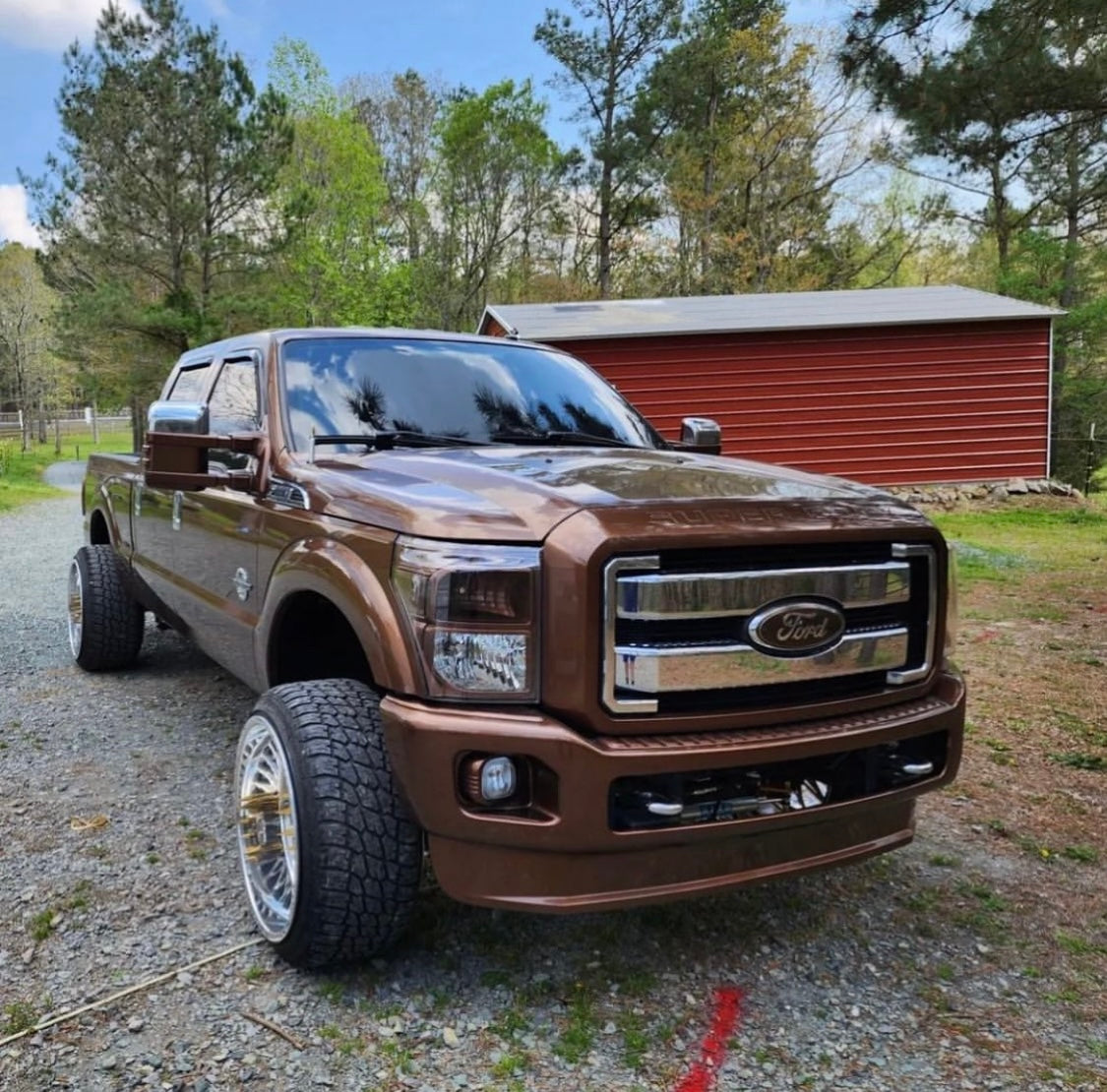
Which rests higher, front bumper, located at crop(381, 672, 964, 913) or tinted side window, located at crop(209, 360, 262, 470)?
tinted side window, located at crop(209, 360, 262, 470)

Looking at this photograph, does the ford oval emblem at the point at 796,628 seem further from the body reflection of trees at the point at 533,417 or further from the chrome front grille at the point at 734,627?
the body reflection of trees at the point at 533,417

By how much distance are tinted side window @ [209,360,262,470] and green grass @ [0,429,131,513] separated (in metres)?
14.5

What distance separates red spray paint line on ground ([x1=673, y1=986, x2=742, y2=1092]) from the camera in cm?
205

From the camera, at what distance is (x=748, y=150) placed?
28.6 metres

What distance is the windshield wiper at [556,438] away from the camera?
3.29 metres

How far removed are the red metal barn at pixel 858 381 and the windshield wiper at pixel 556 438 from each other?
1083 centimetres

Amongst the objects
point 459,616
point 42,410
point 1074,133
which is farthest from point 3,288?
point 459,616

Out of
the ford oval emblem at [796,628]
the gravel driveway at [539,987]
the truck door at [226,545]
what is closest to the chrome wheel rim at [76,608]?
the truck door at [226,545]

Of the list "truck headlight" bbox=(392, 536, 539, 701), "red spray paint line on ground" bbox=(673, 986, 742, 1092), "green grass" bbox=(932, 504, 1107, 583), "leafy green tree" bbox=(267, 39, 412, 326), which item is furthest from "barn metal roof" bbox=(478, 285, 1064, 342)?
"leafy green tree" bbox=(267, 39, 412, 326)

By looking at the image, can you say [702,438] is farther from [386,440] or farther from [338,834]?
[338,834]

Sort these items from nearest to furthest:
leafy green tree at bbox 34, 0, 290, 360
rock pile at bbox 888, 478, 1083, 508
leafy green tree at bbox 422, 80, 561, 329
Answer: rock pile at bbox 888, 478, 1083, 508 → leafy green tree at bbox 34, 0, 290, 360 → leafy green tree at bbox 422, 80, 561, 329

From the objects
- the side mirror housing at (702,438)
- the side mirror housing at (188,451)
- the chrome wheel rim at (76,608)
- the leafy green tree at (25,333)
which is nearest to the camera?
the side mirror housing at (188,451)

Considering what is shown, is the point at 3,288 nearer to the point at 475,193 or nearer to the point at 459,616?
the point at 475,193

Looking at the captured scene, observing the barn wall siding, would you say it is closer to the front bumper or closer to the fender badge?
the fender badge
